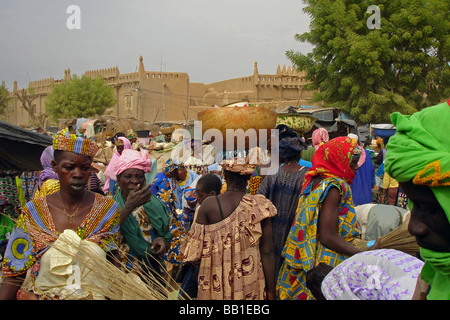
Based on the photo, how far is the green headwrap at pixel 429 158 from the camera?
1096 mm

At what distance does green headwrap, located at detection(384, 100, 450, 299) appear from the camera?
1.10 m

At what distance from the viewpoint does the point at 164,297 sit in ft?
6.51

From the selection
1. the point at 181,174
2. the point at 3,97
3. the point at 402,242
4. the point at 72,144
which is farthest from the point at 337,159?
the point at 3,97

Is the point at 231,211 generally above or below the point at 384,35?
below

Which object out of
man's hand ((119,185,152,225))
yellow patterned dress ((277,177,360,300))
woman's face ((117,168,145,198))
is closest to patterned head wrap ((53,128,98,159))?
man's hand ((119,185,152,225))

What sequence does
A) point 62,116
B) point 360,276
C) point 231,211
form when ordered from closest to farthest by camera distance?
point 360,276 → point 231,211 → point 62,116

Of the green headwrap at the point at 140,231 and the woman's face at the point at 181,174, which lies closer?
the green headwrap at the point at 140,231

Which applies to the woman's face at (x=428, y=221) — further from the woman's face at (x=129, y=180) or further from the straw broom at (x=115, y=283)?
the woman's face at (x=129, y=180)

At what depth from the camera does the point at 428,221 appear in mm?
1159

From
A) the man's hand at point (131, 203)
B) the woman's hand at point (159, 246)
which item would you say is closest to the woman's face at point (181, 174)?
the woman's hand at point (159, 246)

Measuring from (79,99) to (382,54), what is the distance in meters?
30.4

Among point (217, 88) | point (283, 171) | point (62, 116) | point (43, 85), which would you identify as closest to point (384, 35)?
point (283, 171)

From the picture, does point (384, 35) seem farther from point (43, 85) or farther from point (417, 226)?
point (43, 85)

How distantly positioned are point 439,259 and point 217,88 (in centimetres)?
3873
